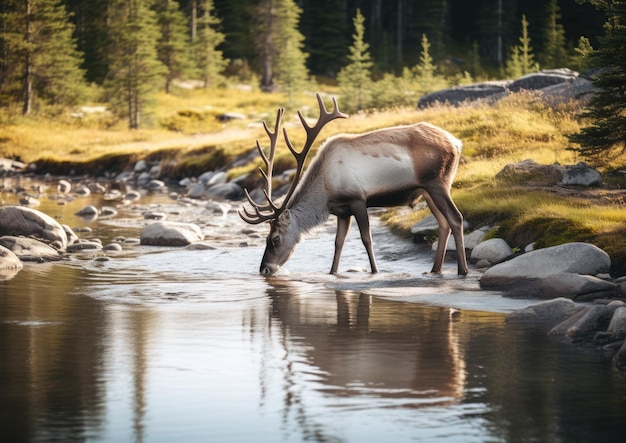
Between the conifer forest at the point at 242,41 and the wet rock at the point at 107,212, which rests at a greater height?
the conifer forest at the point at 242,41

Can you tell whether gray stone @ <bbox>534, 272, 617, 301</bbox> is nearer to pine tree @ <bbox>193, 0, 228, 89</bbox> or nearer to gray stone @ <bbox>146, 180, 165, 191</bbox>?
gray stone @ <bbox>146, 180, 165, 191</bbox>

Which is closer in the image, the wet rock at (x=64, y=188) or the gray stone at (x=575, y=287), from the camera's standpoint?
the gray stone at (x=575, y=287)

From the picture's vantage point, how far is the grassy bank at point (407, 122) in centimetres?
1401

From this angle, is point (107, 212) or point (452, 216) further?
point (107, 212)

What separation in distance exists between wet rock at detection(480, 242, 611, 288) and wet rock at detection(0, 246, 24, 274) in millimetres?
6586

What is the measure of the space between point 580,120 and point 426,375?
18045 millimetres

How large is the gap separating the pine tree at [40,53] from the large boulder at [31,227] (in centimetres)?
3630

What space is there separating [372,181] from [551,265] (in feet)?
8.69

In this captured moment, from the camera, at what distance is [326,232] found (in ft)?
62.5

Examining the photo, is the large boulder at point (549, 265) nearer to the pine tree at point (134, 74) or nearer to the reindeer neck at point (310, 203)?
the reindeer neck at point (310, 203)

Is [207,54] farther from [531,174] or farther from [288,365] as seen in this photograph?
[288,365]

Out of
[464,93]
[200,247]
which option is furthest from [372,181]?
[464,93]

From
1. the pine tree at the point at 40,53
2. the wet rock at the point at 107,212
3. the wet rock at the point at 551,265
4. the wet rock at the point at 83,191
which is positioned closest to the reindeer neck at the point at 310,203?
the wet rock at the point at 551,265

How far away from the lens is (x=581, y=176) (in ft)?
56.0
